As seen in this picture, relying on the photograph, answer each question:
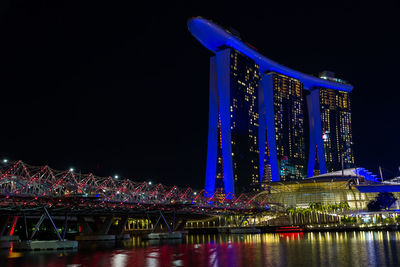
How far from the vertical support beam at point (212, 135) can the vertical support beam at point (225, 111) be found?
444 centimetres

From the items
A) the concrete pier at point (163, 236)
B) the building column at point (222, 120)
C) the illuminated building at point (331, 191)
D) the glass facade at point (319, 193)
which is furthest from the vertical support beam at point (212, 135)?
the concrete pier at point (163, 236)

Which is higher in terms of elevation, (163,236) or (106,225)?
(106,225)

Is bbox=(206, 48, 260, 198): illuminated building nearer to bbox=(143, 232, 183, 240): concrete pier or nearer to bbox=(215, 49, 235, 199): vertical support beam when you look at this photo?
bbox=(215, 49, 235, 199): vertical support beam

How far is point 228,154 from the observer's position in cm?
17075

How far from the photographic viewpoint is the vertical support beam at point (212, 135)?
173 metres

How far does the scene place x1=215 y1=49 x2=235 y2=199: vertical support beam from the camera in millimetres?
171163

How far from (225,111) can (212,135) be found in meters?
11.2

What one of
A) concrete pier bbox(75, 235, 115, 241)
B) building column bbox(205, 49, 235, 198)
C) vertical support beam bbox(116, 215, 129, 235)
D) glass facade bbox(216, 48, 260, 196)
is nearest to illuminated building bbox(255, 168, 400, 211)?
glass facade bbox(216, 48, 260, 196)

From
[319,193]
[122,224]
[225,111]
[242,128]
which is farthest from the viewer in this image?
[242,128]

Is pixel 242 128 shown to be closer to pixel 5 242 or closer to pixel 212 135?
pixel 212 135

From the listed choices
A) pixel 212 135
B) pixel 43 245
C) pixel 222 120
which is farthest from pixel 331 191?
pixel 43 245

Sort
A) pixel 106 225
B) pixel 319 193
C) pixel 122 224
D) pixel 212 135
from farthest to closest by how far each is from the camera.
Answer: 1. pixel 212 135
2. pixel 319 193
3. pixel 122 224
4. pixel 106 225

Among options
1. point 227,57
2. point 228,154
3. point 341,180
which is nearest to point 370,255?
point 341,180

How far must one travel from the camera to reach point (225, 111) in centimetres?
17538
